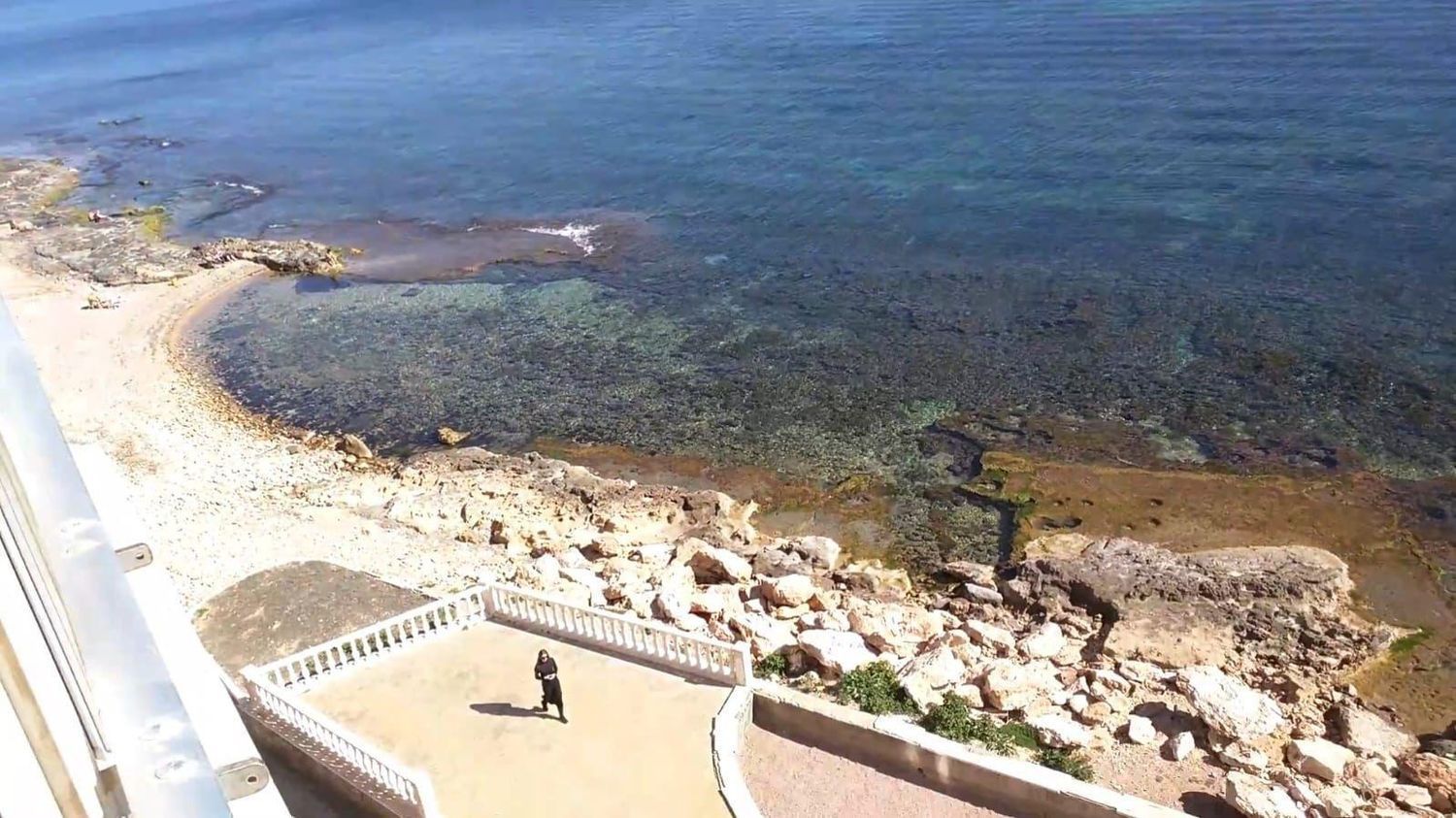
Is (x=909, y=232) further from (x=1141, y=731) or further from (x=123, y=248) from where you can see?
(x=123, y=248)

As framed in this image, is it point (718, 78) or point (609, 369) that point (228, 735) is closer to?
point (609, 369)

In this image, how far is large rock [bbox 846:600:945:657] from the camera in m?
17.1

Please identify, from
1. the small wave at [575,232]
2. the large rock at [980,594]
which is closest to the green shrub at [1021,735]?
the large rock at [980,594]

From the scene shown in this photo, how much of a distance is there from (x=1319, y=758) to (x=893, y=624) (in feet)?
21.7

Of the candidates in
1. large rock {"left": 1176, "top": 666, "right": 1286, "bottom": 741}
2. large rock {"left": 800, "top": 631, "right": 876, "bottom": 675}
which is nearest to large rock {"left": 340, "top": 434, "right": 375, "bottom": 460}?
large rock {"left": 800, "top": 631, "right": 876, "bottom": 675}

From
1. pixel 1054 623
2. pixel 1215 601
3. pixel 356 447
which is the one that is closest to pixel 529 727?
pixel 1054 623

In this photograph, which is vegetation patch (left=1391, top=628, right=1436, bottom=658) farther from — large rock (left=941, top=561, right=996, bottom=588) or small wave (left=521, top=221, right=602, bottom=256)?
small wave (left=521, top=221, right=602, bottom=256)

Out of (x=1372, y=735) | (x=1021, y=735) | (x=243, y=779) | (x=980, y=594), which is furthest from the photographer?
(x=980, y=594)

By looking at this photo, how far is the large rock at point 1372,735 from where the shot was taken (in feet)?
49.2

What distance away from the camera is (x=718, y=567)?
20.0 metres

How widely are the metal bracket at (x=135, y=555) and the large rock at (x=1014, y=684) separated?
12.6 m

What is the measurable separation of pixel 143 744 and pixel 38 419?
1.49 meters

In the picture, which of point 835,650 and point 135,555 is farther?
point 835,650

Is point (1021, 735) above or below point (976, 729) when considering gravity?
below
